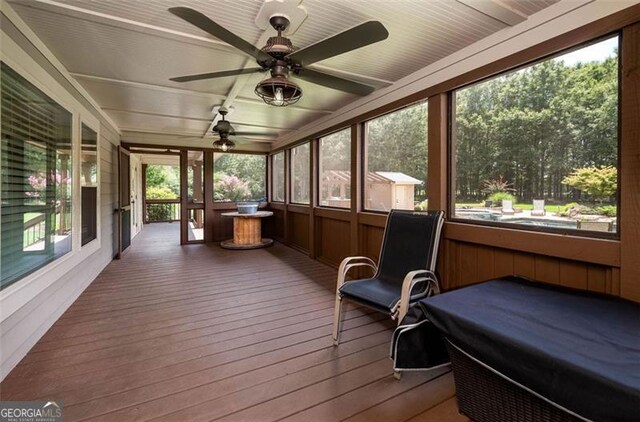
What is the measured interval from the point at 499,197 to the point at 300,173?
405cm

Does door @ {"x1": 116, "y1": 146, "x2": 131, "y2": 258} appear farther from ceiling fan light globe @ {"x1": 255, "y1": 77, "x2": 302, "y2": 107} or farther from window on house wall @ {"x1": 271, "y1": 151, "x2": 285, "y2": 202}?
ceiling fan light globe @ {"x1": 255, "y1": 77, "x2": 302, "y2": 107}

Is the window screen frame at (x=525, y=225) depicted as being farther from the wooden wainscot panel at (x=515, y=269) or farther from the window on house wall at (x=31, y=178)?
the window on house wall at (x=31, y=178)

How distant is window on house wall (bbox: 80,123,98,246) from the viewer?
3393mm

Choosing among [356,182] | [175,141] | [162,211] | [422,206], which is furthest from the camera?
[162,211]

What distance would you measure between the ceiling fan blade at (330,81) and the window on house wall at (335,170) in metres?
1.81

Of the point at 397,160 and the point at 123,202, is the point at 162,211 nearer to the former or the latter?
the point at 123,202

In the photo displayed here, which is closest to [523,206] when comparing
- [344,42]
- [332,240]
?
[344,42]

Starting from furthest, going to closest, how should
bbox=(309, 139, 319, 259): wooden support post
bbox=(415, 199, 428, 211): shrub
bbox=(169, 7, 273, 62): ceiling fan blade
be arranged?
bbox=(309, 139, 319, 259): wooden support post, bbox=(415, 199, 428, 211): shrub, bbox=(169, 7, 273, 62): ceiling fan blade

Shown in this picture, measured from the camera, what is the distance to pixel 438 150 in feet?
8.68

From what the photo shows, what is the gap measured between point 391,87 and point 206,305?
3.01 m

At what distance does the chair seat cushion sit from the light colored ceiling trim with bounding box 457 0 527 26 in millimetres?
1943

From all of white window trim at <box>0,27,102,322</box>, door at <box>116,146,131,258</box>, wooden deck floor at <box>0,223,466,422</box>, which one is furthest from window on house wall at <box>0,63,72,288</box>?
door at <box>116,146,131,258</box>

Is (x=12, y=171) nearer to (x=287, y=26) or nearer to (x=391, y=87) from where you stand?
(x=287, y=26)

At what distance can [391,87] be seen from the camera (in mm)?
3236
